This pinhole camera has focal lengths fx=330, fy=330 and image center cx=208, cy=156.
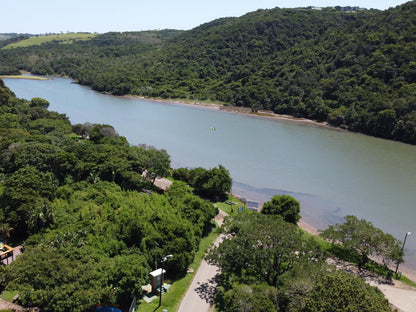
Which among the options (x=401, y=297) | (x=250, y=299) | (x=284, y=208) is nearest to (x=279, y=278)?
(x=250, y=299)

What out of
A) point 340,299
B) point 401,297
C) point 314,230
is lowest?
point 314,230

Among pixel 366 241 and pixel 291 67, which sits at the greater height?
pixel 291 67

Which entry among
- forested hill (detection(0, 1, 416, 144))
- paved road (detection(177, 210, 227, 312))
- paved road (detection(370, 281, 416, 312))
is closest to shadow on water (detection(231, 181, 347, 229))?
paved road (detection(370, 281, 416, 312))

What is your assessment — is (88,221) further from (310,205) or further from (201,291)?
(310,205)

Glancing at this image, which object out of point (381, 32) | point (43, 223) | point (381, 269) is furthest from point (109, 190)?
point (381, 32)

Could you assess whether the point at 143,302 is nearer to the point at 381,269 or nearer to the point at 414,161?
the point at 381,269

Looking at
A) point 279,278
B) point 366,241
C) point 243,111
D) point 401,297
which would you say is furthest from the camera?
point 243,111

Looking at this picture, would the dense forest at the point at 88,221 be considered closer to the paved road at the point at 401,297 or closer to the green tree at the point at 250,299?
the green tree at the point at 250,299
